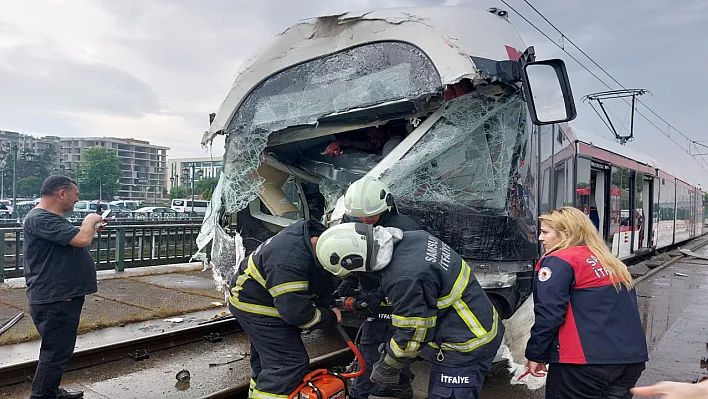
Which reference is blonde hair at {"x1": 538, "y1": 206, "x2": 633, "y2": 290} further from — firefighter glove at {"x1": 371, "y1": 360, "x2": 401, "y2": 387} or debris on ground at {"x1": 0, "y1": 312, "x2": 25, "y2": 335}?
debris on ground at {"x1": 0, "y1": 312, "x2": 25, "y2": 335}

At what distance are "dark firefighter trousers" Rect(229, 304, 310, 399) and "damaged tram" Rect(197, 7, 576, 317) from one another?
1063mm

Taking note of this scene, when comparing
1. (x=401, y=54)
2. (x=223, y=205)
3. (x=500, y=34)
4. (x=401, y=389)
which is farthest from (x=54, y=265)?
(x=500, y=34)

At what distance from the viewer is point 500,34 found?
432cm

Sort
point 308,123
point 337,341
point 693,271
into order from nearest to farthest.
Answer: point 308,123, point 337,341, point 693,271

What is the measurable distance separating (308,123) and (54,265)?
2.21 metres

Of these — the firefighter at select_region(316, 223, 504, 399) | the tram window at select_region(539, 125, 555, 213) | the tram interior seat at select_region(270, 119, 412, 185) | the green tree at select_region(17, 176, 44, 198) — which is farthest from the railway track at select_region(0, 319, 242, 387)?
the green tree at select_region(17, 176, 44, 198)

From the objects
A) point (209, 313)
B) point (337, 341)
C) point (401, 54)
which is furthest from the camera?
point (209, 313)

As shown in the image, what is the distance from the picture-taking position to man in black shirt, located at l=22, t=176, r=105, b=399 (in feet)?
13.0

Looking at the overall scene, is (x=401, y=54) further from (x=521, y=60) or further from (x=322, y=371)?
(x=322, y=371)

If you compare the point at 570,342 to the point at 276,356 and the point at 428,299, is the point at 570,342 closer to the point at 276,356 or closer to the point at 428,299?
the point at 428,299

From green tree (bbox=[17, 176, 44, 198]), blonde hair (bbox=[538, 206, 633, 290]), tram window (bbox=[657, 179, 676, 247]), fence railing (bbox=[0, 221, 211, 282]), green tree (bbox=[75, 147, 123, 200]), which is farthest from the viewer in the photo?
green tree (bbox=[75, 147, 123, 200])

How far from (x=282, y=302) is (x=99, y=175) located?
60.9m

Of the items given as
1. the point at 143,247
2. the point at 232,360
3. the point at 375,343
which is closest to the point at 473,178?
the point at 375,343

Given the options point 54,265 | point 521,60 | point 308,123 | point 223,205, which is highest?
point 521,60
